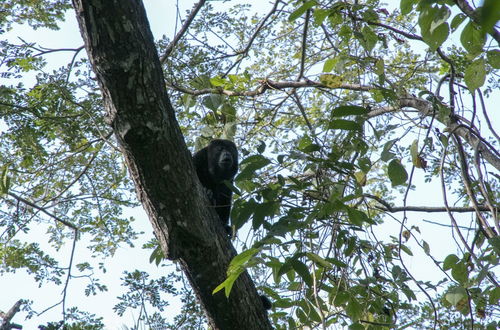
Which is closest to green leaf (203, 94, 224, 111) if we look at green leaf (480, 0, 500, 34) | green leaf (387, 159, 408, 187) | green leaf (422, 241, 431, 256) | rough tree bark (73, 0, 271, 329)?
rough tree bark (73, 0, 271, 329)

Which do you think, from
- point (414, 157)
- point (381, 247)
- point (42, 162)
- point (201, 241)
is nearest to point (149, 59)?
point (201, 241)

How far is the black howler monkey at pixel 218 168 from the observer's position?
206 inches

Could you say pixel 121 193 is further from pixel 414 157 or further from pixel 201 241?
pixel 414 157

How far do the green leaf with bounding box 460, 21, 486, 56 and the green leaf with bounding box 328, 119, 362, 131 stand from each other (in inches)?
24.5

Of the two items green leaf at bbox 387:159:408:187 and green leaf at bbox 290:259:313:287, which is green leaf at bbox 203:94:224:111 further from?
green leaf at bbox 290:259:313:287

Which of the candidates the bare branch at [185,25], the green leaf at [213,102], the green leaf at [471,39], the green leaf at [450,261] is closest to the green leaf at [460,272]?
the green leaf at [450,261]

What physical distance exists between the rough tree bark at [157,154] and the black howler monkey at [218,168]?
Answer: 224cm

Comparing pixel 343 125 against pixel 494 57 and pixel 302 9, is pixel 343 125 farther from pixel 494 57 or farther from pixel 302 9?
pixel 494 57

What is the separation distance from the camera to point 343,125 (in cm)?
254

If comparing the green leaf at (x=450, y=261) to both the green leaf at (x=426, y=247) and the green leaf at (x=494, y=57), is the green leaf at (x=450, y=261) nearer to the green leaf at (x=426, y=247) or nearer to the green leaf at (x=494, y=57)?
the green leaf at (x=426, y=247)

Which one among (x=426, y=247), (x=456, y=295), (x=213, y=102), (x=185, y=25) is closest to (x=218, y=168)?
(x=185, y=25)

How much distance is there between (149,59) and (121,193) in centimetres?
353

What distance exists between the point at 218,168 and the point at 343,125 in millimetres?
2889

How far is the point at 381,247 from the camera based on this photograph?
3449 mm
